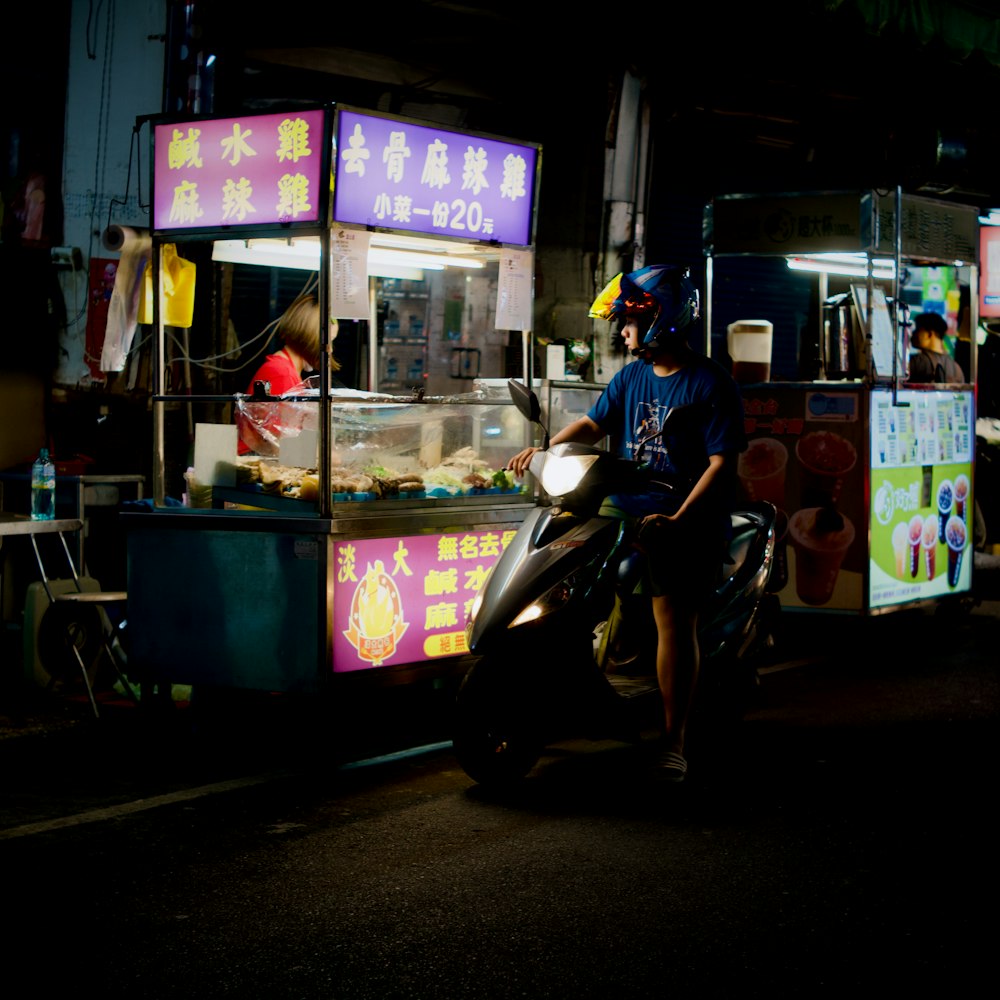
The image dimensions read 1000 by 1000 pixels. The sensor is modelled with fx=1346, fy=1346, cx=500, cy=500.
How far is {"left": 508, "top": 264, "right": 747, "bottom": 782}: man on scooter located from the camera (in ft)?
18.9

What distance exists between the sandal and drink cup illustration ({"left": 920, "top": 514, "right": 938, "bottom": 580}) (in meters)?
4.89

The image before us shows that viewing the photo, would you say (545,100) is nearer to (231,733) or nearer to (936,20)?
(936,20)

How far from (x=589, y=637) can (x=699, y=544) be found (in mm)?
654

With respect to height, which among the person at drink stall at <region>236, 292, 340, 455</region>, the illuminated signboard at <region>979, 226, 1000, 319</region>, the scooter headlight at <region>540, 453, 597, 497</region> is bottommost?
the scooter headlight at <region>540, 453, 597, 497</region>

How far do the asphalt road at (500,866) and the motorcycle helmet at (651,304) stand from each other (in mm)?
1948

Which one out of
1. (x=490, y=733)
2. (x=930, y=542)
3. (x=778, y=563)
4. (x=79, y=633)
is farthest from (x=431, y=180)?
(x=930, y=542)

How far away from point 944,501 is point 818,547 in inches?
53.0

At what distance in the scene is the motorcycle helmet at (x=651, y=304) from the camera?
19.2 ft

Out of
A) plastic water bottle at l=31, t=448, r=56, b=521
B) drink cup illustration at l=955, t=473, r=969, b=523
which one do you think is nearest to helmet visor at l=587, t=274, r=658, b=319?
plastic water bottle at l=31, t=448, r=56, b=521

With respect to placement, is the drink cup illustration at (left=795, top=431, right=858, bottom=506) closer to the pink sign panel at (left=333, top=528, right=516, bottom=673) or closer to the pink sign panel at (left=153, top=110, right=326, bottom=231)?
the pink sign panel at (left=333, top=528, right=516, bottom=673)

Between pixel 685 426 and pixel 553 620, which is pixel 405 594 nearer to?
pixel 553 620

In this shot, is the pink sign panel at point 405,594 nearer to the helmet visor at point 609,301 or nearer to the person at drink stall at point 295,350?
the person at drink stall at point 295,350

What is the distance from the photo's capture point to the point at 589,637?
18.4 ft

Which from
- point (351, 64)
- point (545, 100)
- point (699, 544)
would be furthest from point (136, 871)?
point (545, 100)
